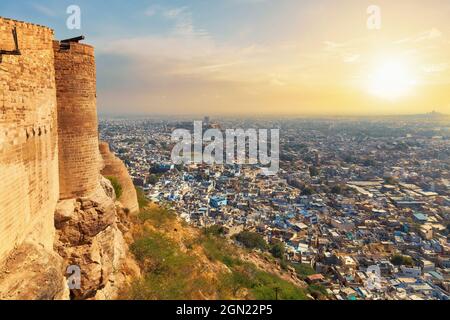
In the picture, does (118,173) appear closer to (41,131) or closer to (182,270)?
(182,270)

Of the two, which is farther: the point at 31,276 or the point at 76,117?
the point at 76,117

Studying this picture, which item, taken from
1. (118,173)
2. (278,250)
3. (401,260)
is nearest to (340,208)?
(401,260)

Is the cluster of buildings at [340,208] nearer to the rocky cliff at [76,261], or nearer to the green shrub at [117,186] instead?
the green shrub at [117,186]

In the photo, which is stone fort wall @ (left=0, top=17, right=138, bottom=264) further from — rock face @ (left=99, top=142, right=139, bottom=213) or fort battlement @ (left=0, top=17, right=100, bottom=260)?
rock face @ (left=99, top=142, right=139, bottom=213)

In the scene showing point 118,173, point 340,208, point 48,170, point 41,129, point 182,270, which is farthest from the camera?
point 340,208

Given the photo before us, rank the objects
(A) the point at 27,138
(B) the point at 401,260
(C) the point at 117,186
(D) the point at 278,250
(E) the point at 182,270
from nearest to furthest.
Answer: (A) the point at 27,138 → (E) the point at 182,270 → (C) the point at 117,186 → (B) the point at 401,260 → (D) the point at 278,250
